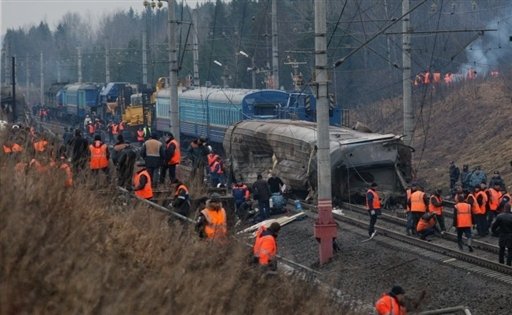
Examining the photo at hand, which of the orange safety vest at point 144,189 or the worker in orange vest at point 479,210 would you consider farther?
the worker in orange vest at point 479,210

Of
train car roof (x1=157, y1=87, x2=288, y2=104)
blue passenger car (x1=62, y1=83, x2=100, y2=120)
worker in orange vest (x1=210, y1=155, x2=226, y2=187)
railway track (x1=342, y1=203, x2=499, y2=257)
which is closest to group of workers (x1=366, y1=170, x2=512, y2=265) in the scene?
railway track (x1=342, y1=203, x2=499, y2=257)

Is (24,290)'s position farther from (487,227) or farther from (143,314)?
(487,227)

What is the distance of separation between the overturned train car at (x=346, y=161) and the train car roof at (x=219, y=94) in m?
7.25

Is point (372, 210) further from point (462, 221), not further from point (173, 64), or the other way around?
point (173, 64)

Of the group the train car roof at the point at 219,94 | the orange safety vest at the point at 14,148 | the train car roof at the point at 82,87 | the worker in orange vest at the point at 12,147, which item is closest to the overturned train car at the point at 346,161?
the train car roof at the point at 219,94

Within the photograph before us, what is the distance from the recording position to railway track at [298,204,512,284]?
1791 cm

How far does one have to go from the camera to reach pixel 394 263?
1894cm

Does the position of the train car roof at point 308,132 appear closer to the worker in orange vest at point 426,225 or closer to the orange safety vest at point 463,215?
the worker in orange vest at point 426,225

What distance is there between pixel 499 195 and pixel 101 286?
54.8 feet

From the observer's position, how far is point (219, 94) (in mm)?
40344

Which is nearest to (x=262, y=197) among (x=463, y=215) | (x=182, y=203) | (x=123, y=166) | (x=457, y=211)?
(x=123, y=166)

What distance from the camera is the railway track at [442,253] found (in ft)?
58.7

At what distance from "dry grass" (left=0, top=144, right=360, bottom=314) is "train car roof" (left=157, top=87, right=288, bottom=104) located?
24.9 m

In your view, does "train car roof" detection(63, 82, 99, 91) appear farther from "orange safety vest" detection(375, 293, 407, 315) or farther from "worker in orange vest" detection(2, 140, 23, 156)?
"orange safety vest" detection(375, 293, 407, 315)
